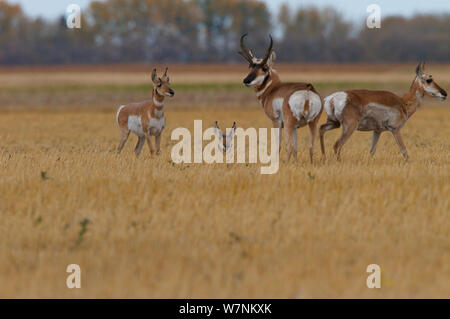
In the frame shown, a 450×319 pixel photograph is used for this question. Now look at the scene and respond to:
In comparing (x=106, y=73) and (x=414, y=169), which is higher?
(x=106, y=73)

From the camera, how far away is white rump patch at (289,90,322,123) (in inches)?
533

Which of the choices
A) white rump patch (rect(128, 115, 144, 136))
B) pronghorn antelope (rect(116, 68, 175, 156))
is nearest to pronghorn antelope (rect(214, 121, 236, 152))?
pronghorn antelope (rect(116, 68, 175, 156))

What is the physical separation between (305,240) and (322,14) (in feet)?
359

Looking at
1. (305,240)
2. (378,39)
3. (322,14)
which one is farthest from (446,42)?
(305,240)

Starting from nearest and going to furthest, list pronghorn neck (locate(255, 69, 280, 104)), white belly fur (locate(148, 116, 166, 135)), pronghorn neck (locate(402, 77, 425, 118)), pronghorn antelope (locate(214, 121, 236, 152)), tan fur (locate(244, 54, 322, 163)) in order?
tan fur (locate(244, 54, 322, 163))
pronghorn neck (locate(255, 69, 280, 104))
pronghorn neck (locate(402, 77, 425, 118))
white belly fur (locate(148, 116, 166, 135))
pronghorn antelope (locate(214, 121, 236, 152))

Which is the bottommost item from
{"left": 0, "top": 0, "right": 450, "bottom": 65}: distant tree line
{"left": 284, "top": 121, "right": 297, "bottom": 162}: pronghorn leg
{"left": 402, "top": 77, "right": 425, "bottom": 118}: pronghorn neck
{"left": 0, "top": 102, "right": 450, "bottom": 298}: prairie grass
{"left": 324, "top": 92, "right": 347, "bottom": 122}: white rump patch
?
{"left": 0, "top": 102, "right": 450, "bottom": 298}: prairie grass

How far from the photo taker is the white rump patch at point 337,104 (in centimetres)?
1424

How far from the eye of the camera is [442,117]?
110 feet

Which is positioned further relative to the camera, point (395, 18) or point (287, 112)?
point (395, 18)

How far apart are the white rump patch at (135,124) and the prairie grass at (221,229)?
146 centimetres

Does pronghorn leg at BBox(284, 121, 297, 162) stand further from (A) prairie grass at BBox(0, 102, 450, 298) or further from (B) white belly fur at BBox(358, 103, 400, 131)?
(B) white belly fur at BBox(358, 103, 400, 131)

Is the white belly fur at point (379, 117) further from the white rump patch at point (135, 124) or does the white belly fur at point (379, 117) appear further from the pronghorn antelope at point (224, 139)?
the white rump patch at point (135, 124)

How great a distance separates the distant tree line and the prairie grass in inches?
3021

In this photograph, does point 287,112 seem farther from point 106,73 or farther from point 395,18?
point 395,18
